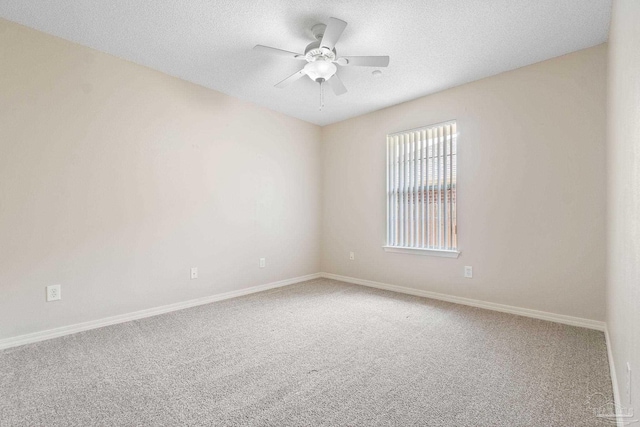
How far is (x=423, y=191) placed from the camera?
12.2 ft

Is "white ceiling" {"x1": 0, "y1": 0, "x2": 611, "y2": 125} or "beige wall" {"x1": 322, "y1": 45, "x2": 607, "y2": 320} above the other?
"white ceiling" {"x1": 0, "y1": 0, "x2": 611, "y2": 125}

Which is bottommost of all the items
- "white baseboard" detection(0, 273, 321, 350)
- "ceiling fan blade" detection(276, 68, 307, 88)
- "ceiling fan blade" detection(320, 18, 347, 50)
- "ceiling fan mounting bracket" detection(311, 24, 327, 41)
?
"white baseboard" detection(0, 273, 321, 350)

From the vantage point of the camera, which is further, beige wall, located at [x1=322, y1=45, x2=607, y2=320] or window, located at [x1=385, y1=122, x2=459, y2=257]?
window, located at [x1=385, y1=122, x2=459, y2=257]

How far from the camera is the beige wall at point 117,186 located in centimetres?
235

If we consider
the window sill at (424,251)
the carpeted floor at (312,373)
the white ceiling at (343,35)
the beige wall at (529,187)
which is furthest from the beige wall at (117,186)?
the beige wall at (529,187)

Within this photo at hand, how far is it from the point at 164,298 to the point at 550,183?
3.89 metres

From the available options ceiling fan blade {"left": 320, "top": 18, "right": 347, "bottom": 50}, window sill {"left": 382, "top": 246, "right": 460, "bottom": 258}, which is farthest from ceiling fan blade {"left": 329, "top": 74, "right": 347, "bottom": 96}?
window sill {"left": 382, "top": 246, "right": 460, "bottom": 258}

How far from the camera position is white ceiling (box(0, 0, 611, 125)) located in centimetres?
215

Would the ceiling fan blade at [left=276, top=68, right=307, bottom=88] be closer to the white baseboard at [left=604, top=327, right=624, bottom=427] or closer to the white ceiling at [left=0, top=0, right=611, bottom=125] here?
the white ceiling at [left=0, top=0, right=611, bottom=125]

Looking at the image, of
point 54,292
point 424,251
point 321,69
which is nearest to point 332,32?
point 321,69

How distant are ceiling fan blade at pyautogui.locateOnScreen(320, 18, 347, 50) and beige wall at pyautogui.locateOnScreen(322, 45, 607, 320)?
186 centimetres

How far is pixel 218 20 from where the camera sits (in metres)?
2.31

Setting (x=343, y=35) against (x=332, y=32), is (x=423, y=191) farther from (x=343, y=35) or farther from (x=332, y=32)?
(x=332, y=32)

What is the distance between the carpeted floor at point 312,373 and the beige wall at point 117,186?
0.42m
